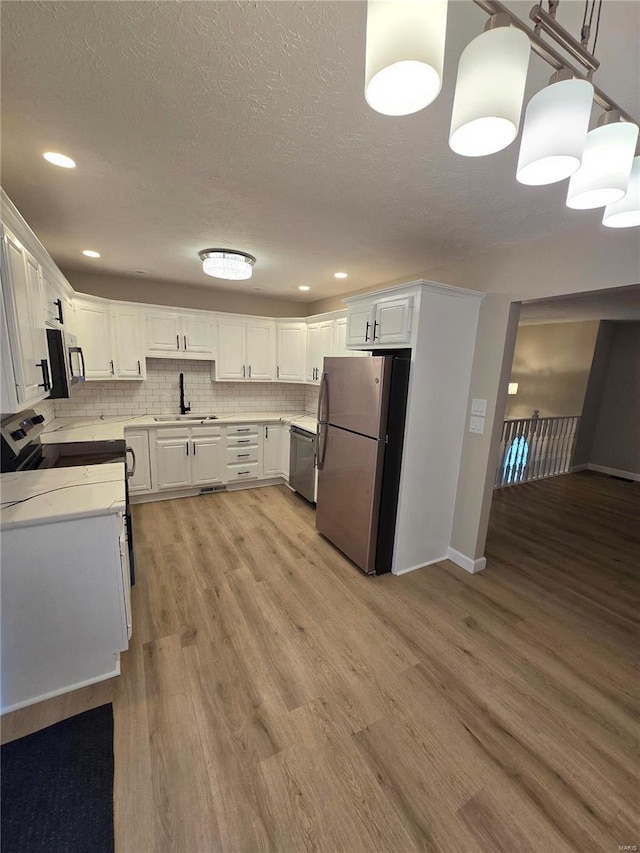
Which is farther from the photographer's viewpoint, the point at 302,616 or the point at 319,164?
the point at 302,616

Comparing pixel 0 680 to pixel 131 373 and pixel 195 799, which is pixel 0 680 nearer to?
pixel 195 799

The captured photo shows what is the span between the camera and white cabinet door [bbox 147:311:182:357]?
394 centimetres

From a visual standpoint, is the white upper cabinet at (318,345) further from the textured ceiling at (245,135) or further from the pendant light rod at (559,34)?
the pendant light rod at (559,34)

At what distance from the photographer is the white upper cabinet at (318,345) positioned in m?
4.06

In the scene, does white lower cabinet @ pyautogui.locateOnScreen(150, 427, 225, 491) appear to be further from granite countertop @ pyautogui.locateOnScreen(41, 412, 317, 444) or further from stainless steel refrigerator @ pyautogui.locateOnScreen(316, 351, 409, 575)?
stainless steel refrigerator @ pyautogui.locateOnScreen(316, 351, 409, 575)

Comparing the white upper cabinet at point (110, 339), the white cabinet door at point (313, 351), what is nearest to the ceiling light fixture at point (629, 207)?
the white cabinet door at point (313, 351)

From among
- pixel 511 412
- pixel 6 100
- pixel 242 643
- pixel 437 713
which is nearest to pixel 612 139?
pixel 6 100

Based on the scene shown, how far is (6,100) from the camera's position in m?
1.25

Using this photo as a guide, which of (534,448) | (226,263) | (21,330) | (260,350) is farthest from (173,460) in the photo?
(534,448)

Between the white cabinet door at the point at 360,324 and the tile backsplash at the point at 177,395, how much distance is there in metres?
1.99

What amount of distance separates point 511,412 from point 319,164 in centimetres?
667

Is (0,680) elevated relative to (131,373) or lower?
lower

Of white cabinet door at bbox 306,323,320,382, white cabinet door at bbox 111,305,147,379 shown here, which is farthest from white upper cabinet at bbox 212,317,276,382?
white cabinet door at bbox 111,305,147,379

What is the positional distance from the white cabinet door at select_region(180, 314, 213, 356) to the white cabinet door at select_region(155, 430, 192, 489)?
105cm
